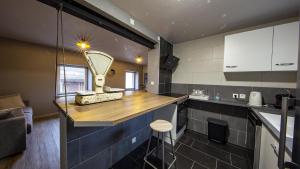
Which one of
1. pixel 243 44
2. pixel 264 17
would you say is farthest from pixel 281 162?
pixel 264 17

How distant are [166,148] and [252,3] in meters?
2.32

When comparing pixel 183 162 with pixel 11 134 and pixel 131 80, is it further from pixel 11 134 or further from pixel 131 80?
pixel 131 80

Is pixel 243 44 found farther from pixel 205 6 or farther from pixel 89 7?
pixel 89 7

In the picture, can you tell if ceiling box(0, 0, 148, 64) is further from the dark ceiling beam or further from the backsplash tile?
the backsplash tile

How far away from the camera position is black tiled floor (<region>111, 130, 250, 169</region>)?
58.7 inches

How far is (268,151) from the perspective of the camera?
40.3 inches

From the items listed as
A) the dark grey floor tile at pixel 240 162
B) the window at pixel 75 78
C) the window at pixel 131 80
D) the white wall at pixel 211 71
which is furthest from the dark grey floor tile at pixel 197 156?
the window at pixel 131 80

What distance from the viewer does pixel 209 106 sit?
226 centimetres

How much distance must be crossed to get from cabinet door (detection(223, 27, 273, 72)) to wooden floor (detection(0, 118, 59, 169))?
3.02 meters

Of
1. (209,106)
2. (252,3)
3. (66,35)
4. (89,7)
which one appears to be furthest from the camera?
(66,35)

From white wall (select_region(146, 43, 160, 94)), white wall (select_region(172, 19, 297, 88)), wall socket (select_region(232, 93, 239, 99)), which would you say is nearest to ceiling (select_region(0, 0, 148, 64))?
white wall (select_region(146, 43, 160, 94))

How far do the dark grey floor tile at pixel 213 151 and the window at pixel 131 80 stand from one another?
15.6ft

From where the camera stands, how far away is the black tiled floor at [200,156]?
4.89 ft

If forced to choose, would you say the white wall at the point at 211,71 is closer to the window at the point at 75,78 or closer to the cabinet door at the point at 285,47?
the cabinet door at the point at 285,47
